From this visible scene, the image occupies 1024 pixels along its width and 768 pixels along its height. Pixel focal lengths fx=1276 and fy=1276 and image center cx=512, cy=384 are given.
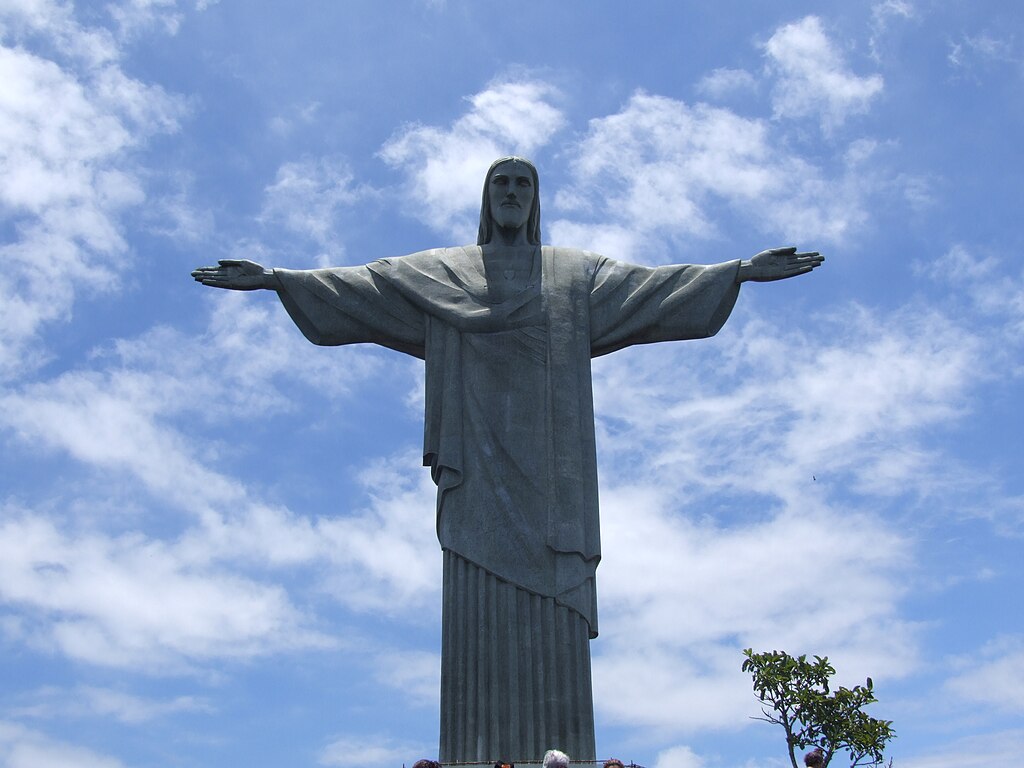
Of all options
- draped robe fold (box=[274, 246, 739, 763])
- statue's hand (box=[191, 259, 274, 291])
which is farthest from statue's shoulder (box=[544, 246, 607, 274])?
statue's hand (box=[191, 259, 274, 291])

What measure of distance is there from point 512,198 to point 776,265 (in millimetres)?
3472

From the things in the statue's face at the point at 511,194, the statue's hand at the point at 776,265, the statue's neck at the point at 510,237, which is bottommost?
the statue's hand at the point at 776,265

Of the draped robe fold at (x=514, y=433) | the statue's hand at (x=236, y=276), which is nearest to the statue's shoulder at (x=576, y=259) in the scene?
the draped robe fold at (x=514, y=433)

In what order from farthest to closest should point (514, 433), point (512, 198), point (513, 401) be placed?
1. point (512, 198)
2. point (513, 401)
3. point (514, 433)

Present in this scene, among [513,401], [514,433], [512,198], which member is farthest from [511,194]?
[514,433]

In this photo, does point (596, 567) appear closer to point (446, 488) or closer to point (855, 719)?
point (446, 488)

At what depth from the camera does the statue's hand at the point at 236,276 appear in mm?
16141

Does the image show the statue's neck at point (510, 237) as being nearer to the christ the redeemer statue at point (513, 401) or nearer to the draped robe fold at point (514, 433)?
the christ the redeemer statue at point (513, 401)

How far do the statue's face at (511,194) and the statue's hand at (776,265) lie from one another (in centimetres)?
288

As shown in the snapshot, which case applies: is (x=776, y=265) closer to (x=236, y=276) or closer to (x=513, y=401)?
(x=513, y=401)

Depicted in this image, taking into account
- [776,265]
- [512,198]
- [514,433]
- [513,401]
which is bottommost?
[514,433]

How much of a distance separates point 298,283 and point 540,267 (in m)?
3.12

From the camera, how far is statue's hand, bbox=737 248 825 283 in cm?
1600

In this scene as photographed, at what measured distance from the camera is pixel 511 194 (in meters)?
16.5
